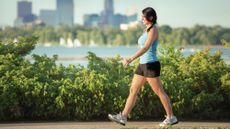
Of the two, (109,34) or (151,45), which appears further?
(109,34)

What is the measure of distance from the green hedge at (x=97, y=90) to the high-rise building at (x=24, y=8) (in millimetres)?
131917

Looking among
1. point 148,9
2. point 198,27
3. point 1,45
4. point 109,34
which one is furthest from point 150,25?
point 109,34

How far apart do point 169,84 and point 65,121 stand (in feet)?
6.17

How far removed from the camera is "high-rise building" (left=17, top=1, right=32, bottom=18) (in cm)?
14309

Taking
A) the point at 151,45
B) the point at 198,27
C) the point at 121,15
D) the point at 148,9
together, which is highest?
the point at 121,15

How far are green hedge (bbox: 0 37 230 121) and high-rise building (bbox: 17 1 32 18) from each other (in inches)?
5194

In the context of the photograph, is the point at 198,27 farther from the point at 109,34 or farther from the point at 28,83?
the point at 28,83

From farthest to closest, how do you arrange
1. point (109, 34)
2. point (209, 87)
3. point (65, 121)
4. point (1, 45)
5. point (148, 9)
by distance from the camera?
1. point (109, 34)
2. point (1, 45)
3. point (209, 87)
4. point (65, 121)
5. point (148, 9)

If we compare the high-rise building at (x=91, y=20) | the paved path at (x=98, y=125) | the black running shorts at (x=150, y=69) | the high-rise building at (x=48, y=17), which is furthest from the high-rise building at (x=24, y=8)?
the black running shorts at (x=150, y=69)

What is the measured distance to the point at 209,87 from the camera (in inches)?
370

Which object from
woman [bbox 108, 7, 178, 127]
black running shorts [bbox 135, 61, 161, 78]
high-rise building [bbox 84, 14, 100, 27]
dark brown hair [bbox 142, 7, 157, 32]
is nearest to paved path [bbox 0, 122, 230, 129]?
woman [bbox 108, 7, 178, 127]

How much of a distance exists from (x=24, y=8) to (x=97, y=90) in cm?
14284

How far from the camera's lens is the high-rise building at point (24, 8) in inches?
5633

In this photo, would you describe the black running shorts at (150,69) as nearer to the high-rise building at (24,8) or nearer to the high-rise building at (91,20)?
the high-rise building at (91,20)
